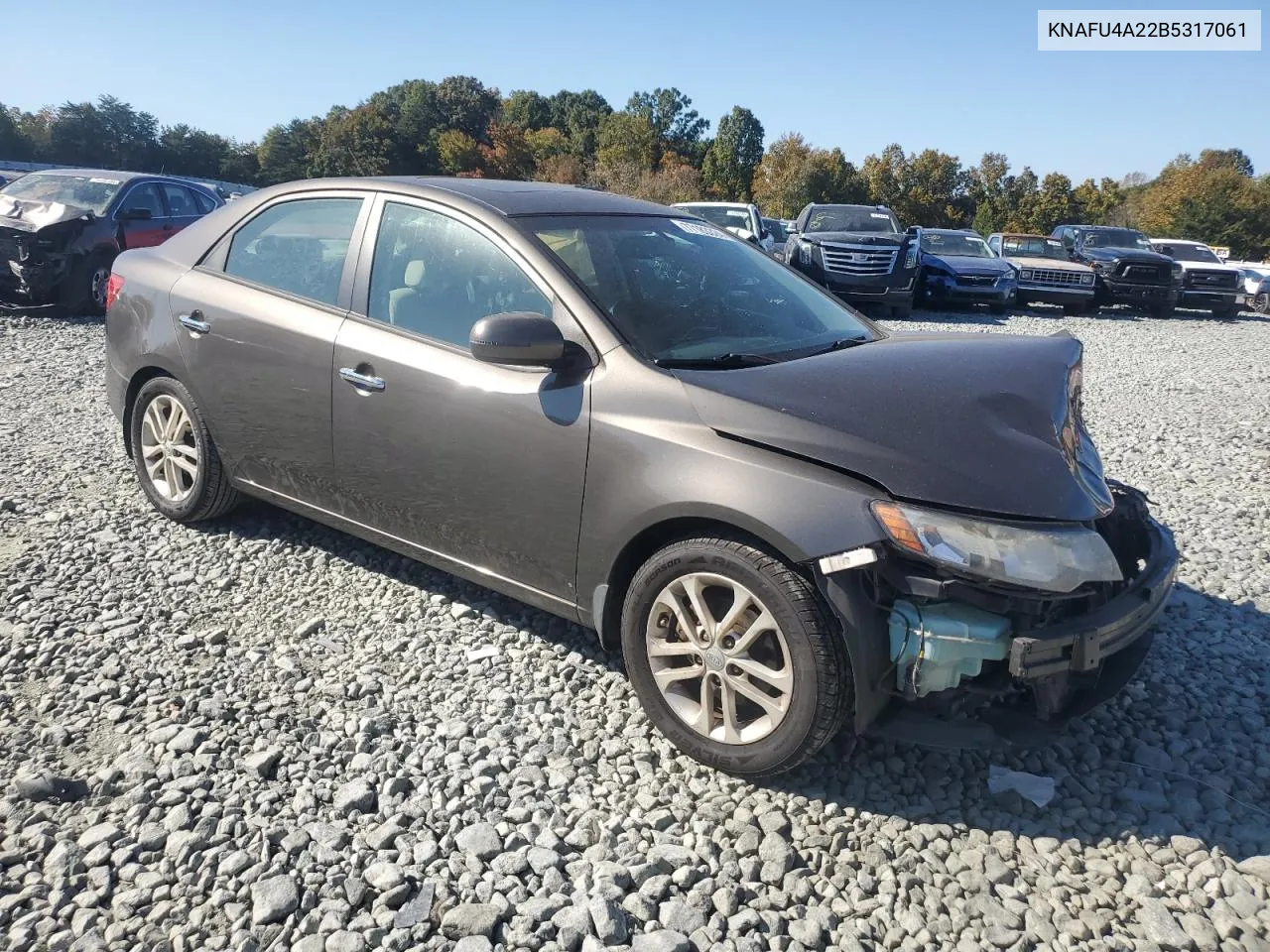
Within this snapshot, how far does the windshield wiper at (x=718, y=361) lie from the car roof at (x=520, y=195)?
917 millimetres

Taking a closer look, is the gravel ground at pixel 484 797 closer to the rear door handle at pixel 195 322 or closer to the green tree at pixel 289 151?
the rear door handle at pixel 195 322

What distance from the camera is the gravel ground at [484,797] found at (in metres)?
2.26

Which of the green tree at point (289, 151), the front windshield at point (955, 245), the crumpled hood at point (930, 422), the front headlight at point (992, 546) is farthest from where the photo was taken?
the green tree at point (289, 151)

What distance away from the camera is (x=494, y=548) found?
3248 millimetres

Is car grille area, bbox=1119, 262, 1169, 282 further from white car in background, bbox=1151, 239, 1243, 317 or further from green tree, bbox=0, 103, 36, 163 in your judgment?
green tree, bbox=0, 103, 36, 163

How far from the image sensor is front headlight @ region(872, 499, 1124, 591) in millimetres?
2396

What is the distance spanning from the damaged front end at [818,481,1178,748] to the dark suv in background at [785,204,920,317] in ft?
40.7

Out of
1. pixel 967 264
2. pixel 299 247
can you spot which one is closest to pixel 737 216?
pixel 967 264

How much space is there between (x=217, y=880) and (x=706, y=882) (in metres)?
1.26

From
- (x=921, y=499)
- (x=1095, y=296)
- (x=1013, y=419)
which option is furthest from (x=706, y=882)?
(x=1095, y=296)

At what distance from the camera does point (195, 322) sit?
409 cm

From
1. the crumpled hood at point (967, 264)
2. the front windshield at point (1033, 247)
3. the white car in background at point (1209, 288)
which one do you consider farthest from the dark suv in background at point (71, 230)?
the white car in background at point (1209, 288)

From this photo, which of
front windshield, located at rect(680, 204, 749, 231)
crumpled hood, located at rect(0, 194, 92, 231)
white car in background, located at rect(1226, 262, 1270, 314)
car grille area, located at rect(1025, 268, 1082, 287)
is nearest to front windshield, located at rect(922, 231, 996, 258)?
car grille area, located at rect(1025, 268, 1082, 287)

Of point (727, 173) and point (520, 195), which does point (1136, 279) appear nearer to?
point (520, 195)
